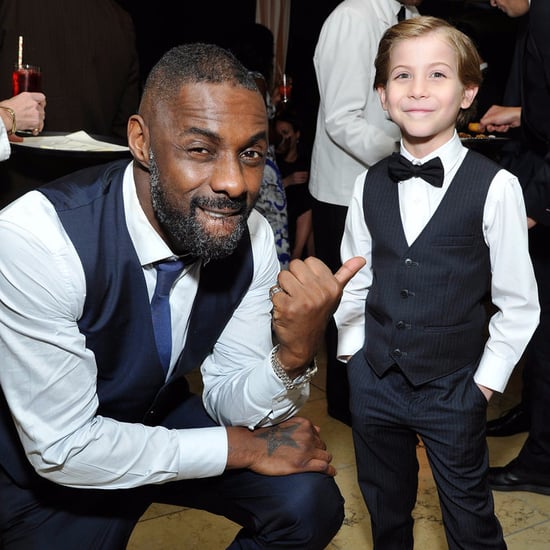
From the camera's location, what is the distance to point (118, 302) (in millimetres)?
1532

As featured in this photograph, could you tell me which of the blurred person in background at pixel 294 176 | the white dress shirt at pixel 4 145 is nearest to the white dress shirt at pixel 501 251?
the white dress shirt at pixel 4 145

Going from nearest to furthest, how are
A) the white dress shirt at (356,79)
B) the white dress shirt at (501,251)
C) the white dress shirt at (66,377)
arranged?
the white dress shirt at (66,377), the white dress shirt at (501,251), the white dress shirt at (356,79)

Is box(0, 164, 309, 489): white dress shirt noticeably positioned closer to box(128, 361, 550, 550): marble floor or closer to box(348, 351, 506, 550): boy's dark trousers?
box(348, 351, 506, 550): boy's dark trousers

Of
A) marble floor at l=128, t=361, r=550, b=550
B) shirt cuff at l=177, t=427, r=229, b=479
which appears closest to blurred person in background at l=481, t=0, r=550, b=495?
marble floor at l=128, t=361, r=550, b=550

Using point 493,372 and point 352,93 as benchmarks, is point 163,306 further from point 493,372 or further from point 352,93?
point 352,93

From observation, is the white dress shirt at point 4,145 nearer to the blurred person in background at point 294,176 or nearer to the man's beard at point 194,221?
the man's beard at point 194,221

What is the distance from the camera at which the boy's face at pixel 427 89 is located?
183 cm

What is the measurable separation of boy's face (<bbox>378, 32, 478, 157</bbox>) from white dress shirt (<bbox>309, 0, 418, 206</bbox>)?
0.72 m

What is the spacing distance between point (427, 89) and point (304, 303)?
650 mm

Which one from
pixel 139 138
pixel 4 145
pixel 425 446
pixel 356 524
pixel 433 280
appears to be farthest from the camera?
pixel 356 524

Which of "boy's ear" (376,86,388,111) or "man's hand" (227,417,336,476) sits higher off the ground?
"boy's ear" (376,86,388,111)

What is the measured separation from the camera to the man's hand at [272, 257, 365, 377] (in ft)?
4.99

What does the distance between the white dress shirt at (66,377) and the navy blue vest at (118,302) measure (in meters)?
0.03

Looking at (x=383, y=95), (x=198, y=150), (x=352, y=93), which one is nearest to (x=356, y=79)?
(x=352, y=93)
